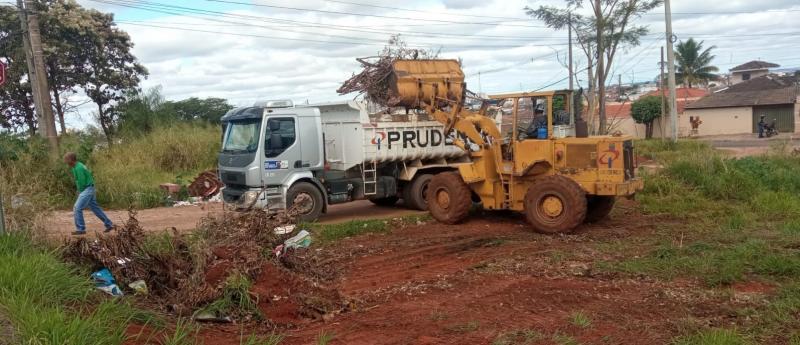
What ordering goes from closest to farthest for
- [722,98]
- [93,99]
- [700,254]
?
1. [700,254]
2. [93,99]
3. [722,98]

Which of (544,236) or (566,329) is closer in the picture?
(566,329)

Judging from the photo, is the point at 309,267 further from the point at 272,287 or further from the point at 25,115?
the point at 25,115

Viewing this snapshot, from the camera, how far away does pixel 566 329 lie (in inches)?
224

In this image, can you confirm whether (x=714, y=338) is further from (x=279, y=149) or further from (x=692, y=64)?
(x=692, y=64)

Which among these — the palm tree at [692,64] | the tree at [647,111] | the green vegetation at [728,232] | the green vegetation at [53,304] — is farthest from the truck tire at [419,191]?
the palm tree at [692,64]

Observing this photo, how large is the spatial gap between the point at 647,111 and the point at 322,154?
35.5 metres

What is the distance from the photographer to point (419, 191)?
1378 centimetres

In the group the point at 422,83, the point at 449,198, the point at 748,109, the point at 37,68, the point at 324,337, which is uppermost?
the point at 37,68

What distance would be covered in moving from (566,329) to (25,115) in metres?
26.7

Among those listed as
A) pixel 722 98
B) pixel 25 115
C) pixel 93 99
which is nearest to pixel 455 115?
pixel 93 99

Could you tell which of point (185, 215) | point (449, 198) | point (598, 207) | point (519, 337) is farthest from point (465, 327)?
point (185, 215)

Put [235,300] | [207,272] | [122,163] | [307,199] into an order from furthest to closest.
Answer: [122,163] → [307,199] → [207,272] → [235,300]

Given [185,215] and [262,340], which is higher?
[185,215]

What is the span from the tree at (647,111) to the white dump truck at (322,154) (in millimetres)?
33059
